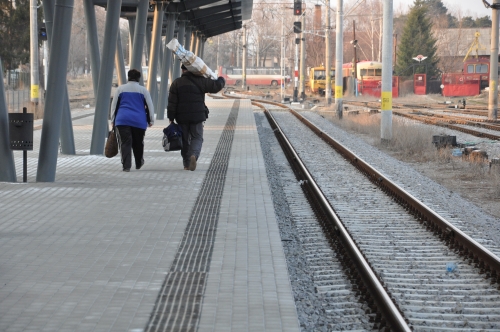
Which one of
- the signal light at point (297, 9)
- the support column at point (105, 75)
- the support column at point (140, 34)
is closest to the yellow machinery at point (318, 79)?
the signal light at point (297, 9)

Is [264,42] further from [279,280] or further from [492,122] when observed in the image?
[279,280]

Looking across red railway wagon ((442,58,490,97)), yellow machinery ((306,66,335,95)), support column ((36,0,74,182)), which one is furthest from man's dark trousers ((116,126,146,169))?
yellow machinery ((306,66,335,95))

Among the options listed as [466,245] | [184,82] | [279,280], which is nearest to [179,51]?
[184,82]

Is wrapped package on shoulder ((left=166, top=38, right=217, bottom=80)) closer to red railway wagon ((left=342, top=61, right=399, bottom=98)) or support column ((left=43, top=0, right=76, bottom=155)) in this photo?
support column ((left=43, top=0, right=76, bottom=155))

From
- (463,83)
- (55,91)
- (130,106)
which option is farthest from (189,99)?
(463,83)

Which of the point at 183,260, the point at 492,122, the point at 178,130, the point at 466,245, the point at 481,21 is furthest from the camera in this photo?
the point at 481,21

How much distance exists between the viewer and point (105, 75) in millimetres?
17000

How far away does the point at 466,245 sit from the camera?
28.8ft

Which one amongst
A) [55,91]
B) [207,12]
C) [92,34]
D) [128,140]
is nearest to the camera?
[55,91]

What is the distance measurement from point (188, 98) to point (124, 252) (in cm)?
604

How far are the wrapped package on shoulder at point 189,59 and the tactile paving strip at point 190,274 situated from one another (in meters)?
2.24

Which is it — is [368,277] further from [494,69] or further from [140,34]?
[494,69]

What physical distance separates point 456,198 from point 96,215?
5651mm

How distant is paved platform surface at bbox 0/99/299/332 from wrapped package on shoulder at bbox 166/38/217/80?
66.0 inches
